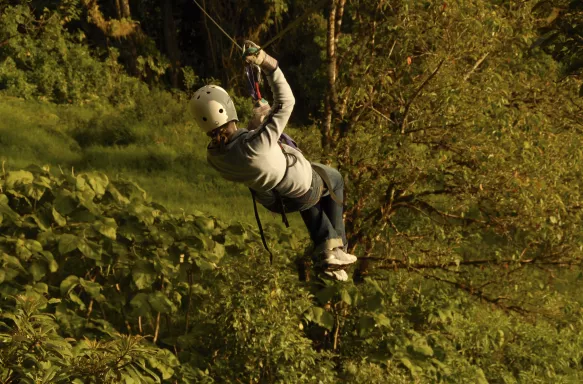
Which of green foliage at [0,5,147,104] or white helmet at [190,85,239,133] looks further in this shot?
green foliage at [0,5,147,104]

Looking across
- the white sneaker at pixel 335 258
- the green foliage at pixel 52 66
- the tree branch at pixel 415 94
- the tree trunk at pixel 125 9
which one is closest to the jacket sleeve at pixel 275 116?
the white sneaker at pixel 335 258

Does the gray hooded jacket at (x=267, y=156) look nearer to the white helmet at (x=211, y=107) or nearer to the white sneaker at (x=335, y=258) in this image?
the white helmet at (x=211, y=107)

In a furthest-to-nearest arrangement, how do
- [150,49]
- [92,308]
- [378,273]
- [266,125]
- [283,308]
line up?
1. [150,49]
2. [378,273]
3. [92,308]
4. [283,308]
5. [266,125]

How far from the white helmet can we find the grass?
29.5 ft

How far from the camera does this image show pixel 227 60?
74.0 feet

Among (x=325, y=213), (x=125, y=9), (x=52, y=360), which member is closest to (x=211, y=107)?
(x=325, y=213)

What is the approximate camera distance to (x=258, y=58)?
5.58 m

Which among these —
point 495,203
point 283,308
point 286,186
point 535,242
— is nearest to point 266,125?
point 286,186

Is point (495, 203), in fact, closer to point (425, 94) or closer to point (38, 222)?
point (425, 94)

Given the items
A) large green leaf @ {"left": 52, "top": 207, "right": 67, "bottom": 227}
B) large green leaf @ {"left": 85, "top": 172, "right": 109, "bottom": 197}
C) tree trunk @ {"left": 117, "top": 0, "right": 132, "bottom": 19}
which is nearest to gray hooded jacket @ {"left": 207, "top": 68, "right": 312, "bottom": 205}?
large green leaf @ {"left": 52, "top": 207, "right": 67, "bottom": 227}

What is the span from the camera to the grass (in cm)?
1554

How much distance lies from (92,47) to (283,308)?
14117mm

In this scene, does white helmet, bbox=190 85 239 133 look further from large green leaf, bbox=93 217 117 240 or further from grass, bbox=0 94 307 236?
grass, bbox=0 94 307 236

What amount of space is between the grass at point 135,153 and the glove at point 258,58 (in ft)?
29.6
